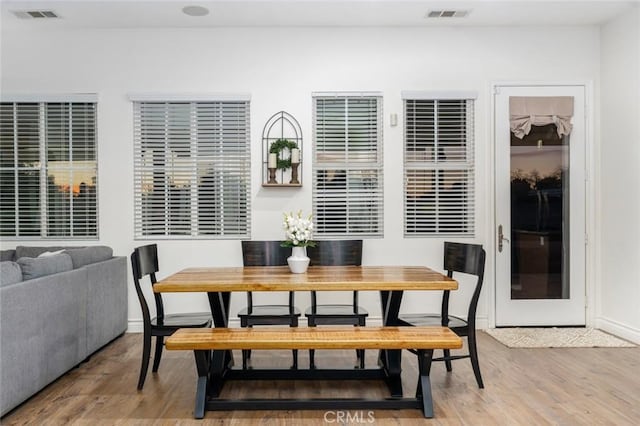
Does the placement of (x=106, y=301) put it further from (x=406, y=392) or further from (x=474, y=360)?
(x=474, y=360)

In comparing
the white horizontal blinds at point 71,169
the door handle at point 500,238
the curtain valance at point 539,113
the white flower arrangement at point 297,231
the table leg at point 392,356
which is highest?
the curtain valance at point 539,113

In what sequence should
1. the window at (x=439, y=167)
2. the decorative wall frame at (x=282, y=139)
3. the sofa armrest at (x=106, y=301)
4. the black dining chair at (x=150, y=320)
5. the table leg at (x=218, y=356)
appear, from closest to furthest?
the table leg at (x=218, y=356)
the black dining chair at (x=150, y=320)
the sofa armrest at (x=106, y=301)
the decorative wall frame at (x=282, y=139)
the window at (x=439, y=167)

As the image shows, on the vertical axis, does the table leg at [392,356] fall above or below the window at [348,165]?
below

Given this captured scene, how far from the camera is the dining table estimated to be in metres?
2.55

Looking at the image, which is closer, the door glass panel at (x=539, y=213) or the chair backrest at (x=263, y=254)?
the chair backrest at (x=263, y=254)

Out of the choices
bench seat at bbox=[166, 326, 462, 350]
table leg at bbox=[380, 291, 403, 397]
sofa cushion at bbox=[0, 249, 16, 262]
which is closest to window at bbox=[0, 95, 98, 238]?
sofa cushion at bbox=[0, 249, 16, 262]

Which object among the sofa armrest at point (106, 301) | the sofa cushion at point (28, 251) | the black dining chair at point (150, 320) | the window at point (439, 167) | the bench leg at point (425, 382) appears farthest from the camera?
the window at point (439, 167)

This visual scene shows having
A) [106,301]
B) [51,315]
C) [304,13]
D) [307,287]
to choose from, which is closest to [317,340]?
[307,287]

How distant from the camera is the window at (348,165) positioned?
436 cm

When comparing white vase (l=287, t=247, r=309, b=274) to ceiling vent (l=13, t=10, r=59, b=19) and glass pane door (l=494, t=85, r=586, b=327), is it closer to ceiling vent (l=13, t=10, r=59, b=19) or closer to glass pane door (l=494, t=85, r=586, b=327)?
Result: glass pane door (l=494, t=85, r=586, b=327)

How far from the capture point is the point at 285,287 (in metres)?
2.53

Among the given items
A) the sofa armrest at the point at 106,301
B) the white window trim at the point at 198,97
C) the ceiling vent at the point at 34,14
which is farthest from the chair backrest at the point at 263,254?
the ceiling vent at the point at 34,14

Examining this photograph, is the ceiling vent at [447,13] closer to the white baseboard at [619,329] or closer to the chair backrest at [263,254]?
the chair backrest at [263,254]

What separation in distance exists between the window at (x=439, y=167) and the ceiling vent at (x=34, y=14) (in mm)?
3415
